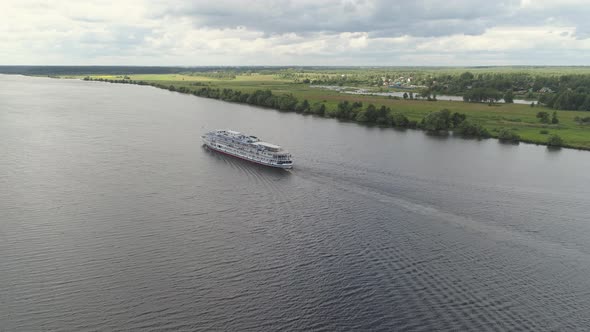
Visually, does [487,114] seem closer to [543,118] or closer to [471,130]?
[543,118]

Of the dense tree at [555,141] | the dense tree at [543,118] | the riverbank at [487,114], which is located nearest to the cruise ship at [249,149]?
the riverbank at [487,114]

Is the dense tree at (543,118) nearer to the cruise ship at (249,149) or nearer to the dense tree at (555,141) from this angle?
the dense tree at (555,141)

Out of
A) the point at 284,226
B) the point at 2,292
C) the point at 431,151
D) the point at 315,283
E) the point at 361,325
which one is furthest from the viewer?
the point at 431,151

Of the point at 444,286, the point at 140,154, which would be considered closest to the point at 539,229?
the point at 444,286

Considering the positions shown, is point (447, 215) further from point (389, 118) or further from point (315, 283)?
point (389, 118)

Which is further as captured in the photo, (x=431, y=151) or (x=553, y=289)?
(x=431, y=151)

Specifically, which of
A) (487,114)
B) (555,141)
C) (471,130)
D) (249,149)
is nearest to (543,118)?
(487,114)

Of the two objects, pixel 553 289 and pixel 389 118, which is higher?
pixel 389 118

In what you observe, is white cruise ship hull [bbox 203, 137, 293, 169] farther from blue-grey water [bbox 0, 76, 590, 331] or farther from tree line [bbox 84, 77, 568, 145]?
tree line [bbox 84, 77, 568, 145]
